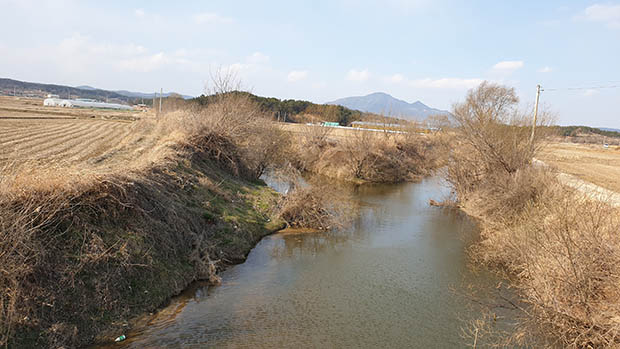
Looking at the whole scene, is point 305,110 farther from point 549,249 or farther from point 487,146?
point 549,249

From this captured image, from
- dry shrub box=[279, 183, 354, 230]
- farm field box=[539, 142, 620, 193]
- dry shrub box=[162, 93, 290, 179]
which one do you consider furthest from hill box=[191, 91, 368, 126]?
dry shrub box=[279, 183, 354, 230]

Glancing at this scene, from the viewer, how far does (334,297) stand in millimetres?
10727

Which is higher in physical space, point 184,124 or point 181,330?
point 184,124

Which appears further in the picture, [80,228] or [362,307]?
[362,307]

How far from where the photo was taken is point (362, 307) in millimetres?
10250

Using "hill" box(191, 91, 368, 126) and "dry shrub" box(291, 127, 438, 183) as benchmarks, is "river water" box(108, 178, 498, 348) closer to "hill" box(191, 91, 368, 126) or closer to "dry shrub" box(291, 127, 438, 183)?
"dry shrub" box(291, 127, 438, 183)

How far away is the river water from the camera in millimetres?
8648

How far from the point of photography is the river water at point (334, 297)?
8.65m

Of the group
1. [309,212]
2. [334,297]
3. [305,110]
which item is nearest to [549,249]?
[334,297]

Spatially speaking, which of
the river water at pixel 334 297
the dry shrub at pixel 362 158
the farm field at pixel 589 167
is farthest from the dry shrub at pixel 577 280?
the dry shrub at pixel 362 158

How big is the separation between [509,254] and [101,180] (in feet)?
40.8

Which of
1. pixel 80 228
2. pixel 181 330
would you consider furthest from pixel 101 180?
pixel 181 330

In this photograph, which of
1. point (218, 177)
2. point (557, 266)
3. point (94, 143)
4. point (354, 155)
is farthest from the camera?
point (354, 155)

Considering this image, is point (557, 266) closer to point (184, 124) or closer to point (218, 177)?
point (218, 177)
